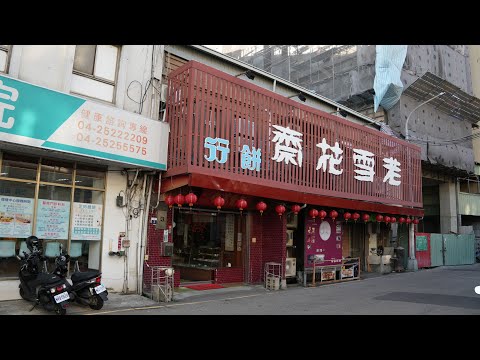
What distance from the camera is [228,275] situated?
15195mm

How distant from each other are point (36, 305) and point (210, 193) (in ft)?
19.5

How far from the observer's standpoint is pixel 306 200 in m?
15.2

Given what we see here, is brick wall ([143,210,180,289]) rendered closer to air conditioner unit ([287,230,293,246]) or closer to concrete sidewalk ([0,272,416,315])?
concrete sidewalk ([0,272,416,315])

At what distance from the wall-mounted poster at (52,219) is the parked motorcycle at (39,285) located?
3.24 ft

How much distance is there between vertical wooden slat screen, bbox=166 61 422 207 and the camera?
12.2m

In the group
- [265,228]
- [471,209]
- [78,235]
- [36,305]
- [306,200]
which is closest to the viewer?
[36,305]

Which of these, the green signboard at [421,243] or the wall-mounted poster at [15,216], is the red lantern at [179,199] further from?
the green signboard at [421,243]

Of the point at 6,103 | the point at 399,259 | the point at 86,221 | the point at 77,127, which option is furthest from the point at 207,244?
the point at 399,259

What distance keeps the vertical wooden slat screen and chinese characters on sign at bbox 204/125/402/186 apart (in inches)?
6.4

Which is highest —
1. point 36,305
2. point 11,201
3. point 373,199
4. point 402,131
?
point 402,131

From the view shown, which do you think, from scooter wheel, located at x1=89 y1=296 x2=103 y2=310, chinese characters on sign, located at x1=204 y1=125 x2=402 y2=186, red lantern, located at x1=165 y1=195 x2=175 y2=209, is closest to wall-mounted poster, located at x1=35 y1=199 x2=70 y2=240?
scooter wheel, located at x1=89 y1=296 x2=103 y2=310

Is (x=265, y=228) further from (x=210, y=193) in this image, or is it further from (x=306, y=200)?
(x=210, y=193)

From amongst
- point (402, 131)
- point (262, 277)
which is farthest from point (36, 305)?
point (402, 131)

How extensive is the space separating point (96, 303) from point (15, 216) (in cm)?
299
